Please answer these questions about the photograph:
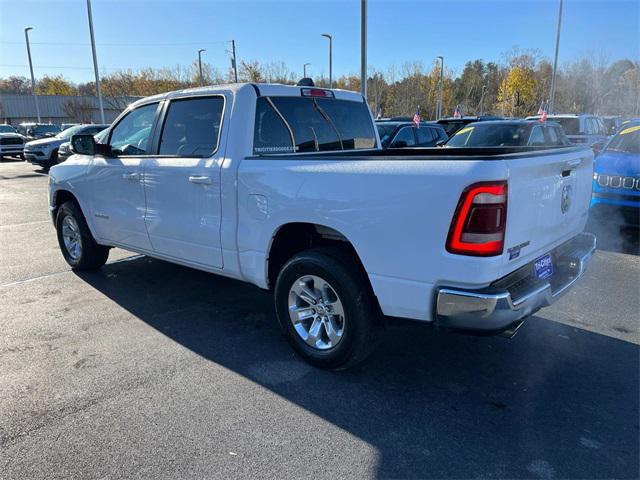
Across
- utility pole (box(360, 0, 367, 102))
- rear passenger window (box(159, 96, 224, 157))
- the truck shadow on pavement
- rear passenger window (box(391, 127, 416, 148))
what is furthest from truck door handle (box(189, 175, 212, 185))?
utility pole (box(360, 0, 367, 102))

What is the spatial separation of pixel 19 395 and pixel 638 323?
4.91 m

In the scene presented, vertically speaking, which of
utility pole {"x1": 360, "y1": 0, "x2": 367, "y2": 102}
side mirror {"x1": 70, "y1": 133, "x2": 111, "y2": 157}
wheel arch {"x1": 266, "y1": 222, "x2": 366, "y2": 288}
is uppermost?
utility pole {"x1": 360, "y1": 0, "x2": 367, "y2": 102}

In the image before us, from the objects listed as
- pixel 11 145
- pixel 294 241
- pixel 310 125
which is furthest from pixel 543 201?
pixel 11 145

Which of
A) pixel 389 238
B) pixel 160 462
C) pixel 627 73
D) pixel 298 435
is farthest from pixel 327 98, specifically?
pixel 627 73

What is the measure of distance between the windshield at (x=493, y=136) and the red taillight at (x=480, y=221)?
25.6ft

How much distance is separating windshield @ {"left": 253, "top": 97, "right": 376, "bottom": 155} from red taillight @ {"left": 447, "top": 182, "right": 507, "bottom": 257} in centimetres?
188

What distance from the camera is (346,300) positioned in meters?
3.22

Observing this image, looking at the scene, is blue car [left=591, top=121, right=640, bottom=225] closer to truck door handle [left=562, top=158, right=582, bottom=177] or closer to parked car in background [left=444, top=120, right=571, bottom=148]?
parked car in background [left=444, top=120, right=571, bottom=148]

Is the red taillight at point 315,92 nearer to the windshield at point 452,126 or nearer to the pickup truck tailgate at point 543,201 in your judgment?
the pickup truck tailgate at point 543,201

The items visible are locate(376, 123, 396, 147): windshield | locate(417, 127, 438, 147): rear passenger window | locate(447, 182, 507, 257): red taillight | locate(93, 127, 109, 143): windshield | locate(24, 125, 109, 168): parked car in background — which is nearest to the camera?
locate(447, 182, 507, 257): red taillight

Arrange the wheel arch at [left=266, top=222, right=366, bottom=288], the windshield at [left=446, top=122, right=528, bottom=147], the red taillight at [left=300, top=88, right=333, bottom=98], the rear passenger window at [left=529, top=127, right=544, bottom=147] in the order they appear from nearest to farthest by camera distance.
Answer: the wheel arch at [left=266, top=222, right=366, bottom=288]
the red taillight at [left=300, top=88, right=333, bottom=98]
the windshield at [left=446, top=122, right=528, bottom=147]
the rear passenger window at [left=529, top=127, right=544, bottom=147]

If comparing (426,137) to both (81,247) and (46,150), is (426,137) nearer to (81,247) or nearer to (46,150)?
(81,247)

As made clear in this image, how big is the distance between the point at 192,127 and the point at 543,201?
2.93 meters

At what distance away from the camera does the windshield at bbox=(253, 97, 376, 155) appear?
13.2 ft
